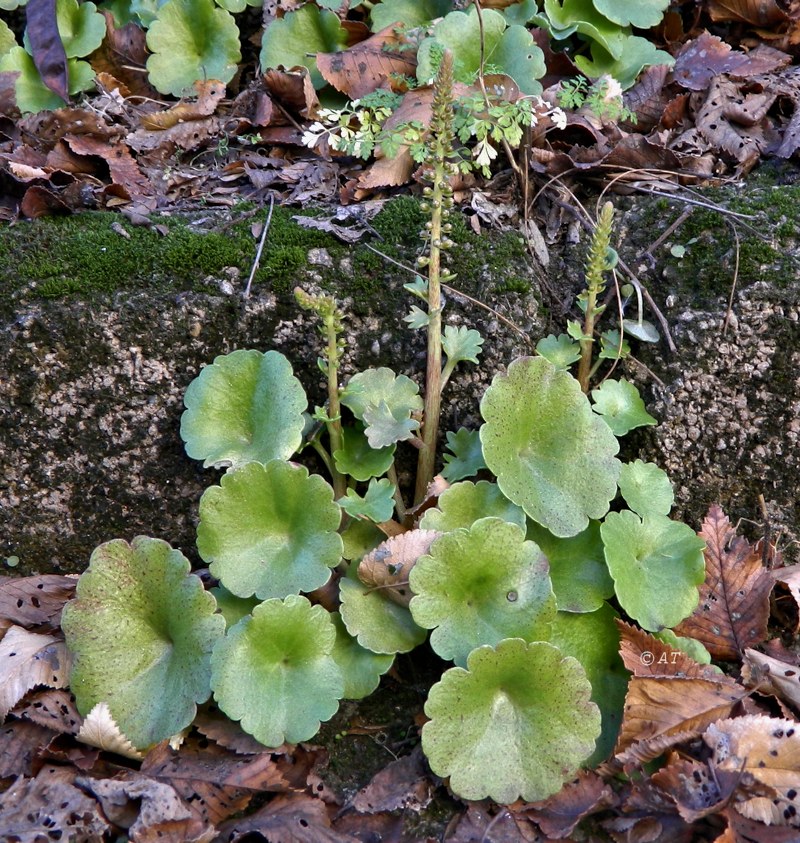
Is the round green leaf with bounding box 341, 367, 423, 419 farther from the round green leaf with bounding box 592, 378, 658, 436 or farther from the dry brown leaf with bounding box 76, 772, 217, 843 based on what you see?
the dry brown leaf with bounding box 76, 772, 217, 843

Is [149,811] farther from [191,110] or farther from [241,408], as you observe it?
[191,110]

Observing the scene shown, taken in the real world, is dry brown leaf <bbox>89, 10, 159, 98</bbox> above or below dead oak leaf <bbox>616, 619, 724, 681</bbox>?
above

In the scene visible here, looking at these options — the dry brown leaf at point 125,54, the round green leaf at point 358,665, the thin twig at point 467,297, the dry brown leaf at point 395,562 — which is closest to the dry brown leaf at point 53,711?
the round green leaf at point 358,665

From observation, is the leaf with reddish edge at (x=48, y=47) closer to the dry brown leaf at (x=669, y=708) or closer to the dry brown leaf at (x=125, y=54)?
the dry brown leaf at (x=125, y=54)

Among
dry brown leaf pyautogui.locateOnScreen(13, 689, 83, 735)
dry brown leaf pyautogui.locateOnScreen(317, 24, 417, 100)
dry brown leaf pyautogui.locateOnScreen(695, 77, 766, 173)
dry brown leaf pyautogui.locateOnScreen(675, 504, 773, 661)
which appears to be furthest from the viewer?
dry brown leaf pyautogui.locateOnScreen(317, 24, 417, 100)

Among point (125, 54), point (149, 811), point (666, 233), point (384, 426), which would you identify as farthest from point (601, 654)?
point (125, 54)

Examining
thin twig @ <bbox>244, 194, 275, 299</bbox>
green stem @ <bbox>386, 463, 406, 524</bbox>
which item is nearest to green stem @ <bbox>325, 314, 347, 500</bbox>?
green stem @ <bbox>386, 463, 406, 524</bbox>

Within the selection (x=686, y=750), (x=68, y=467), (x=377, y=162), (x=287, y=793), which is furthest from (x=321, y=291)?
(x=686, y=750)
